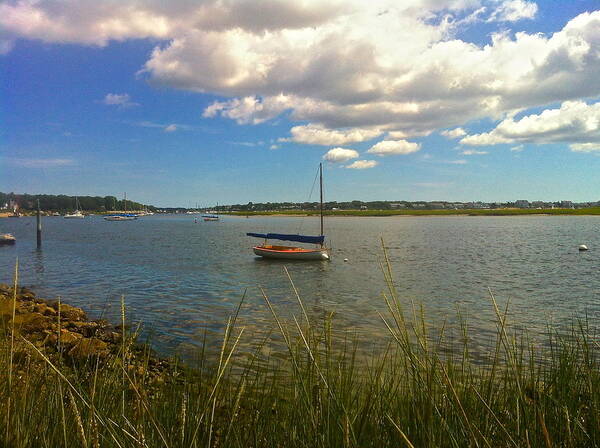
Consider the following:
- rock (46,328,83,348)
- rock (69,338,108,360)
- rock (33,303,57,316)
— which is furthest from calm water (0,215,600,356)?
rock (33,303,57,316)

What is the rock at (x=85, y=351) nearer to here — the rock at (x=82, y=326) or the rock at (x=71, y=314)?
the rock at (x=82, y=326)

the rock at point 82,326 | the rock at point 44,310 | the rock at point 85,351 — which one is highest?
the rock at point 85,351

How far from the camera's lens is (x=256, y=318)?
703 inches

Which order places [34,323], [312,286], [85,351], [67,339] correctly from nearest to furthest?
[85,351]
[67,339]
[34,323]
[312,286]

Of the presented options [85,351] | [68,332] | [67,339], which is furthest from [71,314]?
[85,351]

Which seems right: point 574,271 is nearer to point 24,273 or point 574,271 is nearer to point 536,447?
point 536,447

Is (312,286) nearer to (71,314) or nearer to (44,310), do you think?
(71,314)

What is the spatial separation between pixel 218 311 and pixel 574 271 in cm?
2794

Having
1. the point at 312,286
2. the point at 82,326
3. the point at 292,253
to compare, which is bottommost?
the point at 312,286

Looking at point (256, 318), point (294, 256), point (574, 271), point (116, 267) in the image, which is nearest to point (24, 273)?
point (116, 267)

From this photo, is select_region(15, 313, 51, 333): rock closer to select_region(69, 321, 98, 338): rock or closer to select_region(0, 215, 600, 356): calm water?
select_region(69, 321, 98, 338): rock

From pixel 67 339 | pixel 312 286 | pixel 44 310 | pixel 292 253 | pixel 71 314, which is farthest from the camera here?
pixel 292 253

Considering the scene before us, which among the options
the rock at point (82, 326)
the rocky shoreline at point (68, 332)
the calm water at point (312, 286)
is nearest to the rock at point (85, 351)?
Answer: the rocky shoreline at point (68, 332)

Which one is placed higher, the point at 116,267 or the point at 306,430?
the point at 306,430
